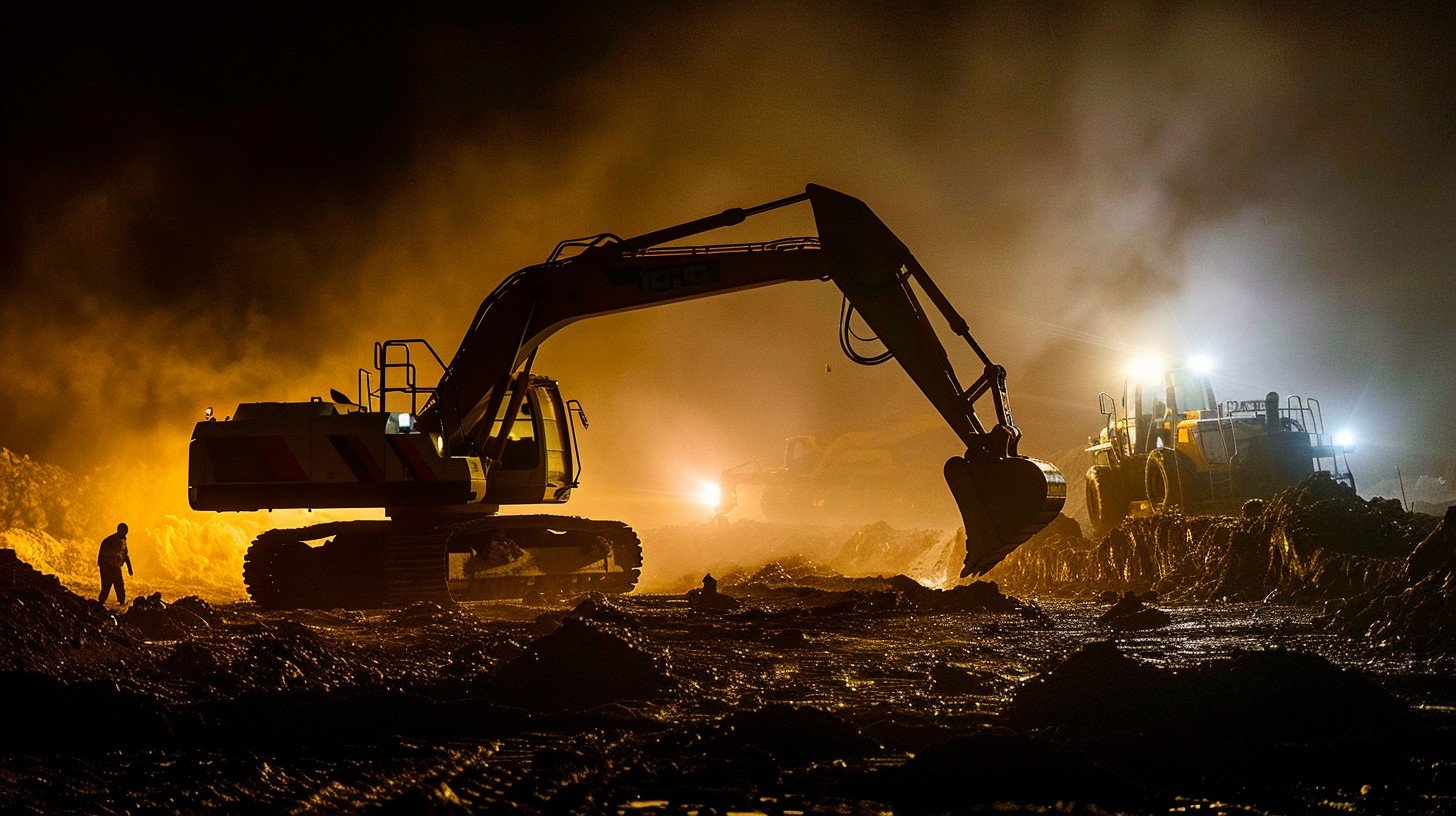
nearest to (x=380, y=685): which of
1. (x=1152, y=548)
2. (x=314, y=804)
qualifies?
(x=314, y=804)

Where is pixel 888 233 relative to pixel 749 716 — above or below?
above

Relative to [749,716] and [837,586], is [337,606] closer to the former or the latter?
[837,586]

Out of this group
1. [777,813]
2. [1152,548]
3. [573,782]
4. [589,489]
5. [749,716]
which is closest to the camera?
[777,813]

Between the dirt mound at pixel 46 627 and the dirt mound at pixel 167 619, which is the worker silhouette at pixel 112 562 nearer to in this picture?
the dirt mound at pixel 167 619

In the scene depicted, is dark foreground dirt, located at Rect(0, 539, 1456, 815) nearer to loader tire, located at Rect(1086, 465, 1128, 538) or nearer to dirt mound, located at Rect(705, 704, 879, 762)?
dirt mound, located at Rect(705, 704, 879, 762)

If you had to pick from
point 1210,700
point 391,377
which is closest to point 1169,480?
point 391,377

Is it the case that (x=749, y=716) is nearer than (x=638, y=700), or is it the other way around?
(x=749, y=716)

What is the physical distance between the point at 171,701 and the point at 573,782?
3.06m

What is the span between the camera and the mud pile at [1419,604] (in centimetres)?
851

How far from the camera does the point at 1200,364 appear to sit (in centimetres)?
2030

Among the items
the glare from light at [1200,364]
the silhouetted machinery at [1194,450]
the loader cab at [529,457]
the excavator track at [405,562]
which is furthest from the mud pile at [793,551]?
the excavator track at [405,562]

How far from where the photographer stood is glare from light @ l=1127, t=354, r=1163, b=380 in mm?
20575

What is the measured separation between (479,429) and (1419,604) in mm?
9993

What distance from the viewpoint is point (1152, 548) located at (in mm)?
17922
